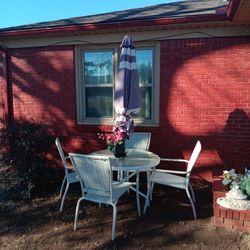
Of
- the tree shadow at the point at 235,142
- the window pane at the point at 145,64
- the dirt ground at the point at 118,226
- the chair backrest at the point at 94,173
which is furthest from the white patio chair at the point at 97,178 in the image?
the window pane at the point at 145,64

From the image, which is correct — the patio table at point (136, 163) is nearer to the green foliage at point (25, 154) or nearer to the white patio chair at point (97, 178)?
the white patio chair at point (97, 178)

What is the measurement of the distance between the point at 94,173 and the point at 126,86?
4.81 feet

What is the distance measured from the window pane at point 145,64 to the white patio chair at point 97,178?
2.64 meters

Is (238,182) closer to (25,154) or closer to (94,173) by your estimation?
(94,173)

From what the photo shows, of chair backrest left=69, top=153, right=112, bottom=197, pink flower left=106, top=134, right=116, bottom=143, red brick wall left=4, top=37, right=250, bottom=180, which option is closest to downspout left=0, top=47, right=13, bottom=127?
red brick wall left=4, top=37, right=250, bottom=180

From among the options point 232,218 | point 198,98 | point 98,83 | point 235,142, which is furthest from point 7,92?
point 232,218

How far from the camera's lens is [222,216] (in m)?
3.54

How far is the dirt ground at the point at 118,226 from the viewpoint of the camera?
10.7ft

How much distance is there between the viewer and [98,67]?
227 inches

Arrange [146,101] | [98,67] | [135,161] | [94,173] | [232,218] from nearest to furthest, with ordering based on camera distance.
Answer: [94,173]
[232,218]
[135,161]
[146,101]
[98,67]

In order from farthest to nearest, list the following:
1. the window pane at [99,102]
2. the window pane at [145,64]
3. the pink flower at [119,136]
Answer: the window pane at [99,102]
the window pane at [145,64]
the pink flower at [119,136]

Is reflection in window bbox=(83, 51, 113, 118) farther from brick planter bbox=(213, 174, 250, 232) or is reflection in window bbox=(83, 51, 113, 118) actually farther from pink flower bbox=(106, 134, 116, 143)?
brick planter bbox=(213, 174, 250, 232)

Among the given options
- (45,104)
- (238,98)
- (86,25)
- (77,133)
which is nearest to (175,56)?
(238,98)

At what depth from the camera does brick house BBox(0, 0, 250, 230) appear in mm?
4953
